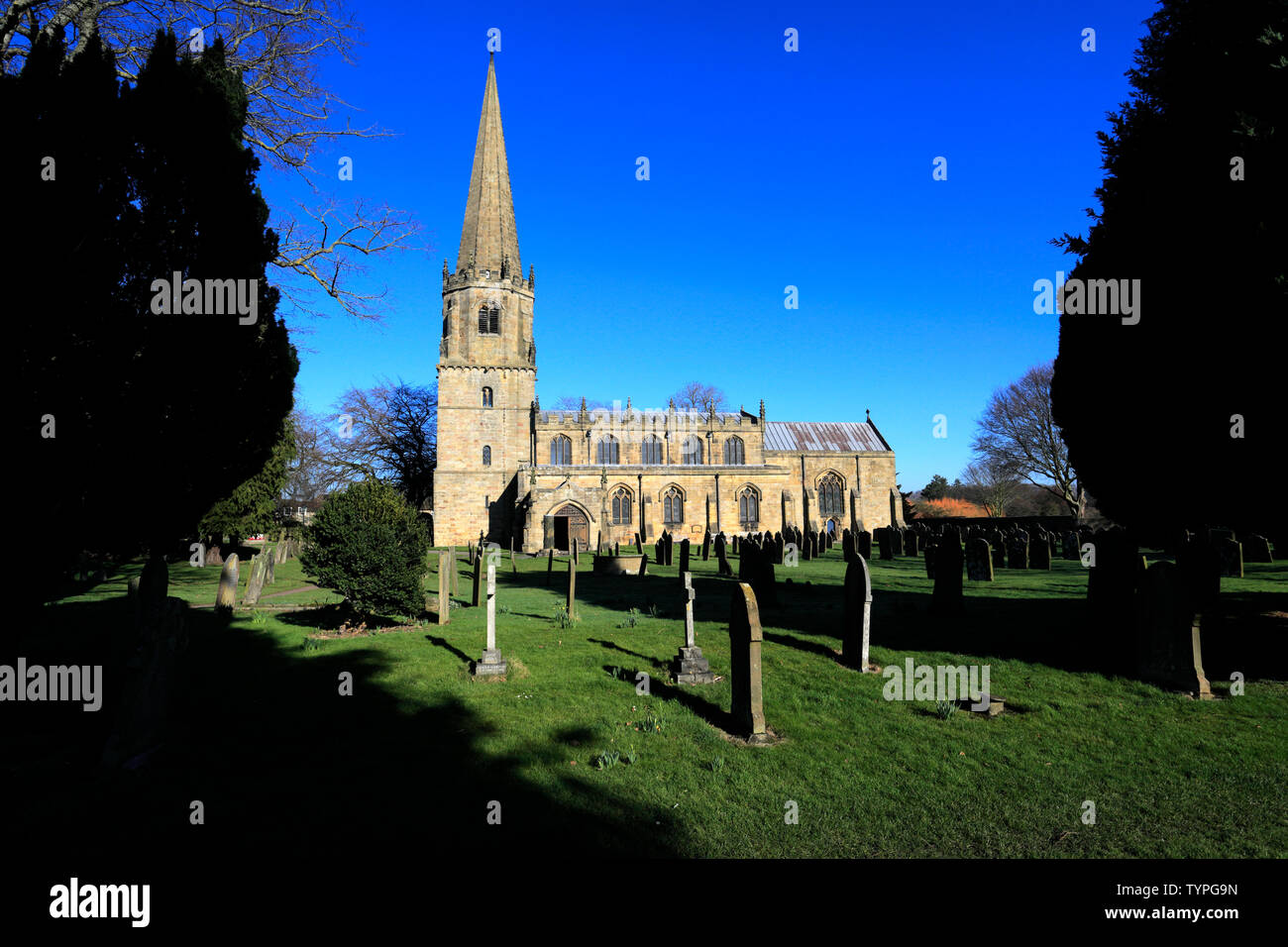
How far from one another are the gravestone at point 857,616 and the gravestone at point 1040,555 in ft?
47.5

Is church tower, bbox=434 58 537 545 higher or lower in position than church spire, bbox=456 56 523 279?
lower

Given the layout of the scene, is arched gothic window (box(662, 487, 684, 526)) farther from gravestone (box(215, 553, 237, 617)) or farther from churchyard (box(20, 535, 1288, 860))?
churchyard (box(20, 535, 1288, 860))

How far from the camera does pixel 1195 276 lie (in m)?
7.03

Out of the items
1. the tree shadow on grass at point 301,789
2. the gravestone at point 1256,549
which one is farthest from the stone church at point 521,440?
the tree shadow on grass at point 301,789

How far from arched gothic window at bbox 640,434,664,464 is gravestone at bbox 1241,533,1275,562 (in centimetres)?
2831

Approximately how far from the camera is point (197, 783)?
444 cm

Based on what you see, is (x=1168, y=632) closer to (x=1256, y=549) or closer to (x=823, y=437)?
(x=1256, y=549)

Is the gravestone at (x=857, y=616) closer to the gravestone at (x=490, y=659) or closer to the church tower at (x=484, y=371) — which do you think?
the gravestone at (x=490, y=659)

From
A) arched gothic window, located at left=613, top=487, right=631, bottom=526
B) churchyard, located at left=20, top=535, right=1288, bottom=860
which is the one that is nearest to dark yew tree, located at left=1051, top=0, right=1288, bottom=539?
churchyard, located at left=20, top=535, right=1288, bottom=860

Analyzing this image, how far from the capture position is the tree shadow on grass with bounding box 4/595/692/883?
12.0 feet

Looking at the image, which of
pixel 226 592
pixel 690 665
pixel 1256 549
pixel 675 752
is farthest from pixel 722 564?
pixel 1256 549

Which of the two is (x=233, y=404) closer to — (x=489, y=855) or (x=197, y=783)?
(x=197, y=783)

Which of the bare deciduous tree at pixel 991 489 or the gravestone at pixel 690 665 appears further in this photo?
the bare deciduous tree at pixel 991 489

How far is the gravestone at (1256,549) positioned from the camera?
56.4 feet
